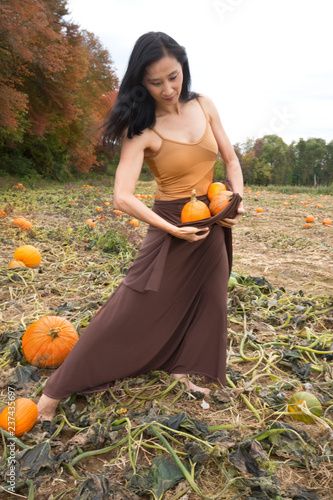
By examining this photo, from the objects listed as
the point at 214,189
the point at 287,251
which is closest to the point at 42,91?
the point at 287,251

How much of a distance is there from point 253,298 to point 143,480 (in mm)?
2808

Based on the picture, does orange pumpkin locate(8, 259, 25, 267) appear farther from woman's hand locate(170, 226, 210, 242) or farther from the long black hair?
woman's hand locate(170, 226, 210, 242)

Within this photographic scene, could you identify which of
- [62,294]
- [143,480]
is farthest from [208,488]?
[62,294]

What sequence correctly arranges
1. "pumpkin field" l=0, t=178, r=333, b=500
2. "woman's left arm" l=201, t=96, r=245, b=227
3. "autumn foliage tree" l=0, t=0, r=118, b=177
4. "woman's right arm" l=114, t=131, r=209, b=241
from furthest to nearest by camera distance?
"autumn foliage tree" l=0, t=0, r=118, b=177 < "woman's left arm" l=201, t=96, r=245, b=227 < "woman's right arm" l=114, t=131, r=209, b=241 < "pumpkin field" l=0, t=178, r=333, b=500

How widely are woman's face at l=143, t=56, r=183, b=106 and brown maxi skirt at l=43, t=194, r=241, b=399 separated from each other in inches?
25.8

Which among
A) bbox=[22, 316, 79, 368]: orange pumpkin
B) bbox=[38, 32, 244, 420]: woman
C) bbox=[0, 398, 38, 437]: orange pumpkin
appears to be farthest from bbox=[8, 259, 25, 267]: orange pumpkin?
bbox=[0, 398, 38, 437]: orange pumpkin

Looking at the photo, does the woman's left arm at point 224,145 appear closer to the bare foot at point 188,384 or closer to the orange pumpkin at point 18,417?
the bare foot at point 188,384

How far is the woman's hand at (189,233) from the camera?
228 centimetres

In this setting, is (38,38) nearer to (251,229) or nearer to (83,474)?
(251,229)

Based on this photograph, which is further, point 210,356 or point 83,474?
point 210,356

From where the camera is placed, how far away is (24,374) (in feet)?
9.06

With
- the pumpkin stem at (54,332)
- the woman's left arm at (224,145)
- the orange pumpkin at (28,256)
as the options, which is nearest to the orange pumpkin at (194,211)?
the woman's left arm at (224,145)

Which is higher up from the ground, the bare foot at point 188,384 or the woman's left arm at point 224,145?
the woman's left arm at point 224,145

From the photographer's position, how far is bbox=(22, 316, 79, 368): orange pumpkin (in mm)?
2865
